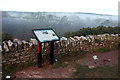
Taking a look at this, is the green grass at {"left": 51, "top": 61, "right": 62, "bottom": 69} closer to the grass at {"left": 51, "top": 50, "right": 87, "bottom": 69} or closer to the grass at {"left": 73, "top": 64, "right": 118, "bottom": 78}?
the grass at {"left": 51, "top": 50, "right": 87, "bottom": 69}

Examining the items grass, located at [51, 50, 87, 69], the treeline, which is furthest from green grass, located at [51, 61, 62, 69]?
the treeline

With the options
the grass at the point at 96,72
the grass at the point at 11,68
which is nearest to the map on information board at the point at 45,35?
the grass at the point at 11,68

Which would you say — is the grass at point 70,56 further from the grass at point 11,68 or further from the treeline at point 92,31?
the treeline at point 92,31

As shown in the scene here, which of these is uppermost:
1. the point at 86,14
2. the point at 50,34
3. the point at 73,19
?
the point at 86,14

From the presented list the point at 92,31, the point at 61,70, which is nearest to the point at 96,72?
the point at 61,70

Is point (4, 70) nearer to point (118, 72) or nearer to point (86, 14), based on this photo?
point (118, 72)

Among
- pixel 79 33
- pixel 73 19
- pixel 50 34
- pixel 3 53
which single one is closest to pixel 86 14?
pixel 73 19

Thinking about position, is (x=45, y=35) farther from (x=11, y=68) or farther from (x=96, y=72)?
(x=96, y=72)

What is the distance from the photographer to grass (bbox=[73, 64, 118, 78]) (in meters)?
4.13

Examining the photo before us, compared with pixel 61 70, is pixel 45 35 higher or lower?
higher

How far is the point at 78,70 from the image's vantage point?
4.55 meters

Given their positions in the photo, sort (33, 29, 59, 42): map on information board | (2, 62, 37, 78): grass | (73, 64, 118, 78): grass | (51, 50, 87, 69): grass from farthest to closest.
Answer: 1. (51, 50, 87, 69): grass
2. (33, 29, 59, 42): map on information board
3. (2, 62, 37, 78): grass
4. (73, 64, 118, 78): grass

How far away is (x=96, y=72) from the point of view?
437 centimetres

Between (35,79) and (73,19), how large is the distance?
441 inches
